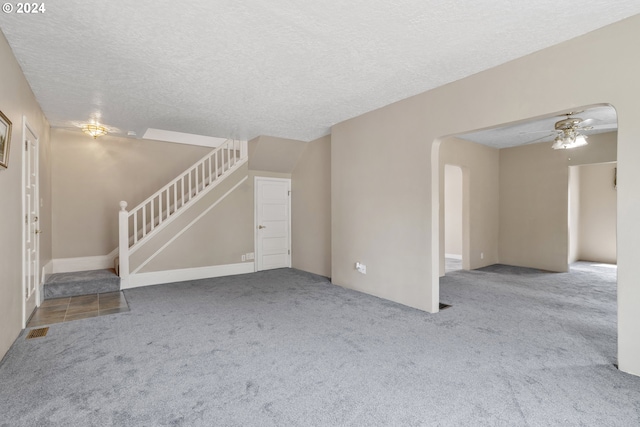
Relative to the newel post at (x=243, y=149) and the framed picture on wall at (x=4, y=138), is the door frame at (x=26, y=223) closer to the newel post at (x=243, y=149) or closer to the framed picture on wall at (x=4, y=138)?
the framed picture on wall at (x=4, y=138)

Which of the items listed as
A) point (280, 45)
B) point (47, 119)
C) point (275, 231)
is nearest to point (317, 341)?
point (280, 45)

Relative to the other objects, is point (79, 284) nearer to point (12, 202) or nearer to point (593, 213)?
point (12, 202)

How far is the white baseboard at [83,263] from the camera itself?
5.48 metres

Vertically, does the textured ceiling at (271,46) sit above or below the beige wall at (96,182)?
above

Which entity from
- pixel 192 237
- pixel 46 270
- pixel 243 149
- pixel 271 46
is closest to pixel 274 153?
pixel 243 149

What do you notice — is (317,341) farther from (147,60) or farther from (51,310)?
(51,310)

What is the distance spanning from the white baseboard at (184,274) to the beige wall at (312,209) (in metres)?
1.17

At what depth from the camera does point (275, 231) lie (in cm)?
679

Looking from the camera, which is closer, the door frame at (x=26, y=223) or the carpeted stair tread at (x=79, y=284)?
the door frame at (x=26, y=223)

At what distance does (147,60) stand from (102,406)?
9.41 ft

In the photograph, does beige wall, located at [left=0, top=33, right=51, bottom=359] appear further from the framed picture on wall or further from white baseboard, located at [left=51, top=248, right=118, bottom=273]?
white baseboard, located at [left=51, top=248, right=118, bottom=273]

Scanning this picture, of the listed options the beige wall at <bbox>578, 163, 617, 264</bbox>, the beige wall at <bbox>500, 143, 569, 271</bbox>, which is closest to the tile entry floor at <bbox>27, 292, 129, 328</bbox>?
the beige wall at <bbox>500, 143, 569, 271</bbox>

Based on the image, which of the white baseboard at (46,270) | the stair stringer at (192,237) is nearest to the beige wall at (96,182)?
the white baseboard at (46,270)

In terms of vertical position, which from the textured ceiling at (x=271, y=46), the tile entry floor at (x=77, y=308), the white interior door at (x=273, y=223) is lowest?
the tile entry floor at (x=77, y=308)
